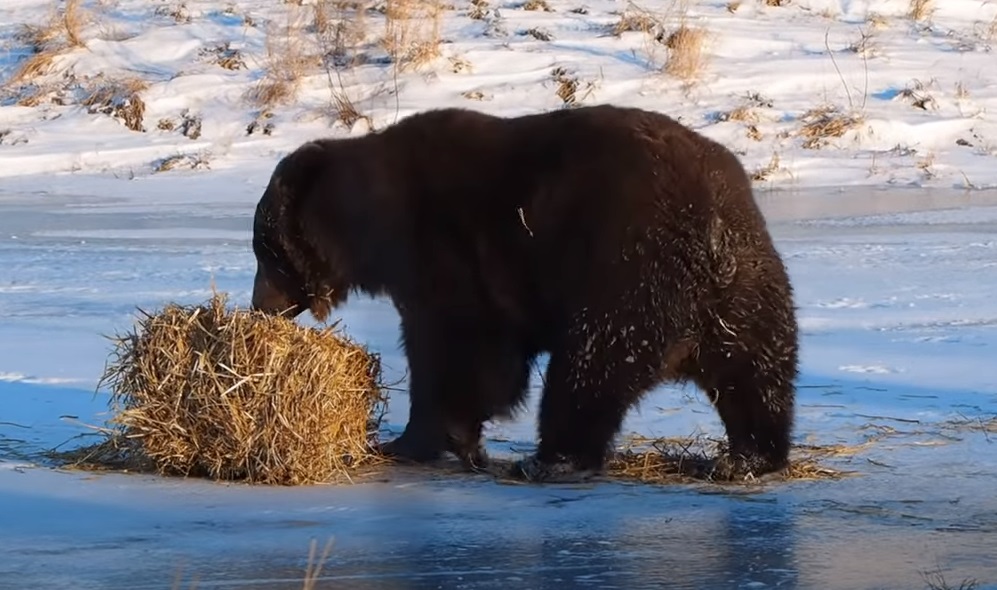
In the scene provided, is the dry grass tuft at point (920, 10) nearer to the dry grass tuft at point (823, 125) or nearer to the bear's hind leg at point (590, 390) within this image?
the dry grass tuft at point (823, 125)

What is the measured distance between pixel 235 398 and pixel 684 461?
1664mm

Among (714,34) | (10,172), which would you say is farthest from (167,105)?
(714,34)

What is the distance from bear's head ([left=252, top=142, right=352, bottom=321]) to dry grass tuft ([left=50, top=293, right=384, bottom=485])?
30.1 inches

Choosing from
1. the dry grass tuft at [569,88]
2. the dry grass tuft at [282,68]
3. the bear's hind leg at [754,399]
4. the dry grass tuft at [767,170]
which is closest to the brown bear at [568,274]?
the bear's hind leg at [754,399]

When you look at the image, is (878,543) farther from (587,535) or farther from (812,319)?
(812,319)

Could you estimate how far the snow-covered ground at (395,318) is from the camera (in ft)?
15.7

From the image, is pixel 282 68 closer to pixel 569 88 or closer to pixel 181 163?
pixel 181 163

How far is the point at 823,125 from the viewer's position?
55.4 feet

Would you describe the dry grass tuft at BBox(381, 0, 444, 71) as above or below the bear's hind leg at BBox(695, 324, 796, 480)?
above

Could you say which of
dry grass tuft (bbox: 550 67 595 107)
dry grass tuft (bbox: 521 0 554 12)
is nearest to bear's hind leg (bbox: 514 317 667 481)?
dry grass tuft (bbox: 550 67 595 107)

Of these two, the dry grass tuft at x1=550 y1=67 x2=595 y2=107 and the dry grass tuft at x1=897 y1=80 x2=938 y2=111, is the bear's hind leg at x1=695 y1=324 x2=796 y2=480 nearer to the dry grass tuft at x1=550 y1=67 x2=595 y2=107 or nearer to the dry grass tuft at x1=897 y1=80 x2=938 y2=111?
the dry grass tuft at x1=550 y1=67 x2=595 y2=107

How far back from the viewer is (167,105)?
18.1 meters

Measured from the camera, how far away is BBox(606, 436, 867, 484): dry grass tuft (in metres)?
5.85

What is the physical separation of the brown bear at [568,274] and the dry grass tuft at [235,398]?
1.54 ft
